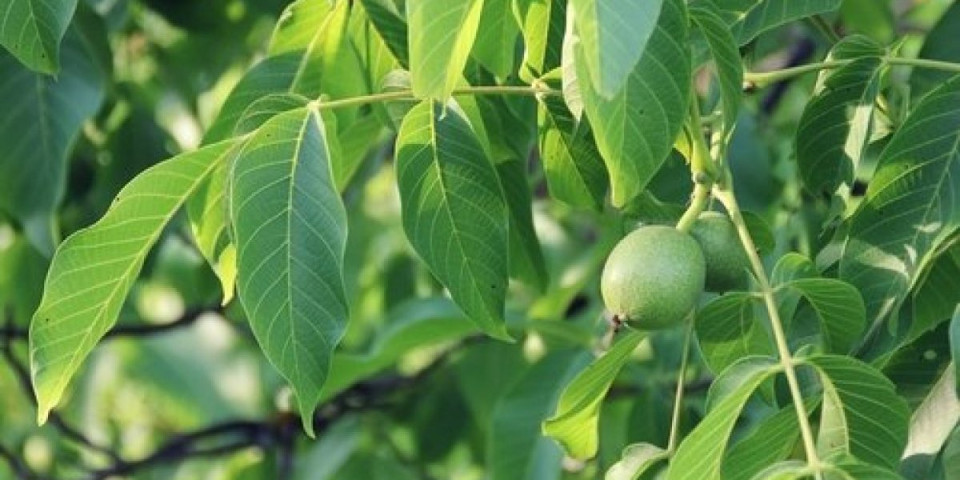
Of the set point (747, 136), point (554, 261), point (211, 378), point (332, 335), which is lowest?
point (211, 378)

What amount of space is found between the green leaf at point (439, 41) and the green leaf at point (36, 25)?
1.33ft

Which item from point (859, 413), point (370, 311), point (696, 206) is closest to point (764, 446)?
point (859, 413)

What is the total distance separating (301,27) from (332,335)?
494mm

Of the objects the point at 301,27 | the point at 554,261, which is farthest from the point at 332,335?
the point at 554,261

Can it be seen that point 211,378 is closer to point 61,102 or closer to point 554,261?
point 554,261

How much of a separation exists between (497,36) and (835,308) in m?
0.39

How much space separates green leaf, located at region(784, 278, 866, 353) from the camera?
1624 millimetres

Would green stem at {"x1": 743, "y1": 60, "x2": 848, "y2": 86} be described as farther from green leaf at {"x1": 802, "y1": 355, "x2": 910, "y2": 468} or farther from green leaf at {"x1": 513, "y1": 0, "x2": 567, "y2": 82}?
green leaf at {"x1": 802, "y1": 355, "x2": 910, "y2": 468}

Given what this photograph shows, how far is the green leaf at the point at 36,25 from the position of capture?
176cm

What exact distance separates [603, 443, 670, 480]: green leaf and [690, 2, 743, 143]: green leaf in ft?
0.86

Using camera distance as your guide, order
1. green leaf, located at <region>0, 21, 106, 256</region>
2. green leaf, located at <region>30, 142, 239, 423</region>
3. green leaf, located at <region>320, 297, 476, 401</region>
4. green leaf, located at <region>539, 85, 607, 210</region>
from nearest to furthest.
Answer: green leaf, located at <region>30, 142, 239, 423</region>, green leaf, located at <region>539, 85, 607, 210</region>, green leaf, located at <region>0, 21, 106, 256</region>, green leaf, located at <region>320, 297, 476, 401</region>

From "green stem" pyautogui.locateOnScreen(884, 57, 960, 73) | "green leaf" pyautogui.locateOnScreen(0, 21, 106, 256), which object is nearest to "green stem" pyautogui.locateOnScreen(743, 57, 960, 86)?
"green stem" pyautogui.locateOnScreen(884, 57, 960, 73)

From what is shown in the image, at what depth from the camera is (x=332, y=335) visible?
161cm

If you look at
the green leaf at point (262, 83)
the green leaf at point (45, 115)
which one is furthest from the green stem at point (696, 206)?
the green leaf at point (45, 115)
